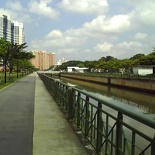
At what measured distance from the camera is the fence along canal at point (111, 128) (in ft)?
12.9

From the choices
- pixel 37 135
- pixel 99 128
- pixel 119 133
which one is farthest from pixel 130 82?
pixel 119 133

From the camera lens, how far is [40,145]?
6777 millimetres

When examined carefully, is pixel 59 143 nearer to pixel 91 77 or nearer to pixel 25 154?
pixel 25 154

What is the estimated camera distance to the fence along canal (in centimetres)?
392

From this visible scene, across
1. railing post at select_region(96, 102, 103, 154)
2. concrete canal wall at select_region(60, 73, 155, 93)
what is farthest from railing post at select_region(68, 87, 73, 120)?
concrete canal wall at select_region(60, 73, 155, 93)

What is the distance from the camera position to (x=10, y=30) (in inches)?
3607

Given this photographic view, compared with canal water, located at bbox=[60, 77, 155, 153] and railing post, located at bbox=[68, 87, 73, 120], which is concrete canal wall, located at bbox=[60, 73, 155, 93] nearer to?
canal water, located at bbox=[60, 77, 155, 153]

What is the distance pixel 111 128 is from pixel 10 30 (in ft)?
295

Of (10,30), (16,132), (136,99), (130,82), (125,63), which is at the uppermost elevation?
(10,30)

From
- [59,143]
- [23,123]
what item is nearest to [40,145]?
[59,143]

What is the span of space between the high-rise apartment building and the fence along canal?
231ft

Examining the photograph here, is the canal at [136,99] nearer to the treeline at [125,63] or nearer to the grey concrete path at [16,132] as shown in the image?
the grey concrete path at [16,132]

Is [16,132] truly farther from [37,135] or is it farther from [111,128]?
[111,128]

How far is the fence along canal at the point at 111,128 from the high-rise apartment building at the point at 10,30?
7055cm
